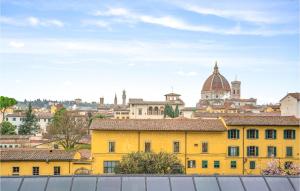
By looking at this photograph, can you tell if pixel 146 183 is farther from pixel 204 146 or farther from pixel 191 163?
pixel 204 146

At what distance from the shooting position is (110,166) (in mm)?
38688

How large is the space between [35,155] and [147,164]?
941 cm

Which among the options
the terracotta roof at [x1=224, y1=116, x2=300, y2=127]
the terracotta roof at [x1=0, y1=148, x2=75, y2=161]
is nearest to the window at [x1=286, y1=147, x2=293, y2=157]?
the terracotta roof at [x1=224, y1=116, x2=300, y2=127]

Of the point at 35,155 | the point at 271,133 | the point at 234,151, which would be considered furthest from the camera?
the point at 271,133

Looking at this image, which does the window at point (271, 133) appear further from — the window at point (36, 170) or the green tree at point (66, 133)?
the green tree at point (66, 133)

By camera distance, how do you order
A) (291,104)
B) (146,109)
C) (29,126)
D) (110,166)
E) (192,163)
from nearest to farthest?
(110,166), (192,163), (291,104), (29,126), (146,109)

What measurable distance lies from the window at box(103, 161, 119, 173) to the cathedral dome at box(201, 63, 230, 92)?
12754 cm

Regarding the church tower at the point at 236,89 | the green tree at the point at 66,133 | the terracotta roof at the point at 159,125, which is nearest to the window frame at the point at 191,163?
the terracotta roof at the point at 159,125

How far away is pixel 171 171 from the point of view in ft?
117

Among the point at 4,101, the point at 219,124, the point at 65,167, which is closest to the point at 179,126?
the point at 219,124

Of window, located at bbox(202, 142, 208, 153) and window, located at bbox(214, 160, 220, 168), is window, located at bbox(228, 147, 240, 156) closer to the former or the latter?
window, located at bbox(214, 160, 220, 168)

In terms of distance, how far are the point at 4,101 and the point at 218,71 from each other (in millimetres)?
96022

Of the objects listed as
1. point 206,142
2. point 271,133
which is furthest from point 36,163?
point 271,133

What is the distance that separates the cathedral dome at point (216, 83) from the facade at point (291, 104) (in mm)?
107257
